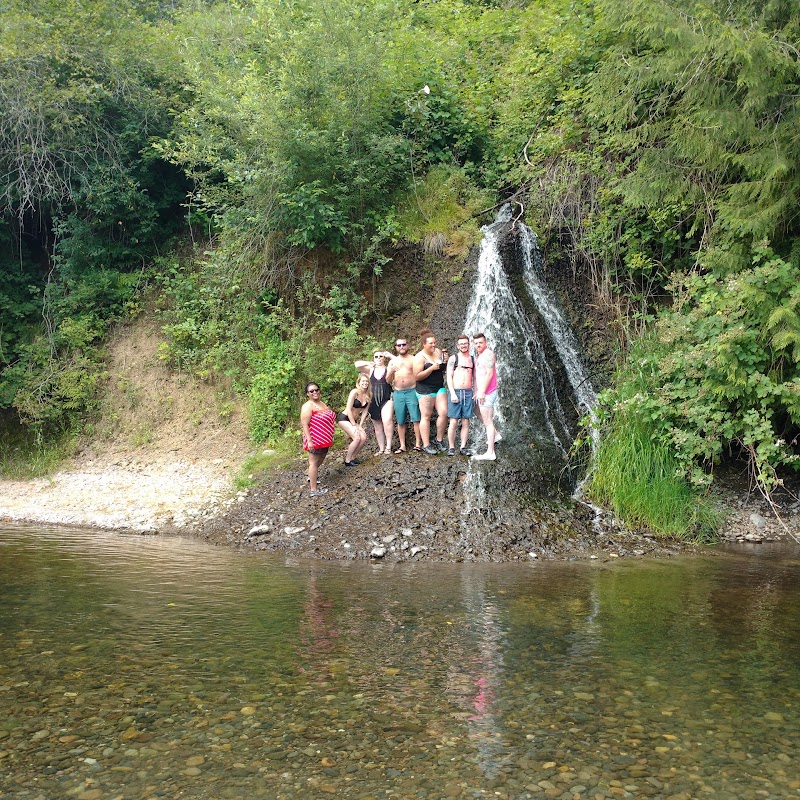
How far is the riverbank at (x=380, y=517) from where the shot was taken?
911 cm

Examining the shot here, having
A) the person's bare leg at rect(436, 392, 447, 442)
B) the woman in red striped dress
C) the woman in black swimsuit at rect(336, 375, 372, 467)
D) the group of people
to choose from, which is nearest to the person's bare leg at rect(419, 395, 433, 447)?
the group of people

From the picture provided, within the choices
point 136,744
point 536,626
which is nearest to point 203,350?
point 536,626

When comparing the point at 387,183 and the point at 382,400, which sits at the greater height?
the point at 387,183

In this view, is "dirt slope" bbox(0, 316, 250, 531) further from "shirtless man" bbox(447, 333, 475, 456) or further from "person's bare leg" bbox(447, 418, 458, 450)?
"shirtless man" bbox(447, 333, 475, 456)

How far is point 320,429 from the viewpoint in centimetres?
1071

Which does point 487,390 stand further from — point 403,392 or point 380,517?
point 380,517

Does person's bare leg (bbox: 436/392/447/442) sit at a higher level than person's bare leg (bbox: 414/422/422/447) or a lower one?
Answer: higher

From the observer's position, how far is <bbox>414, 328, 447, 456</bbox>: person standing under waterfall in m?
10.8

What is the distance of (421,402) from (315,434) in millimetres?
1571

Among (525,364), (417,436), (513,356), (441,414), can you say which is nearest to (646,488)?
(525,364)

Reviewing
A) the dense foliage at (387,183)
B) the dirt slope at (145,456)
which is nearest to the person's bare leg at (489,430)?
the dense foliage at (387,183)

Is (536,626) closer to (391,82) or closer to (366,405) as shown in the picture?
(366,405)

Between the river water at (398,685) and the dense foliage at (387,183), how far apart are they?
3.54 meters

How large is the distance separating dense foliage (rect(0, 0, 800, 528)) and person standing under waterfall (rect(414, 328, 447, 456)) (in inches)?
92.1
